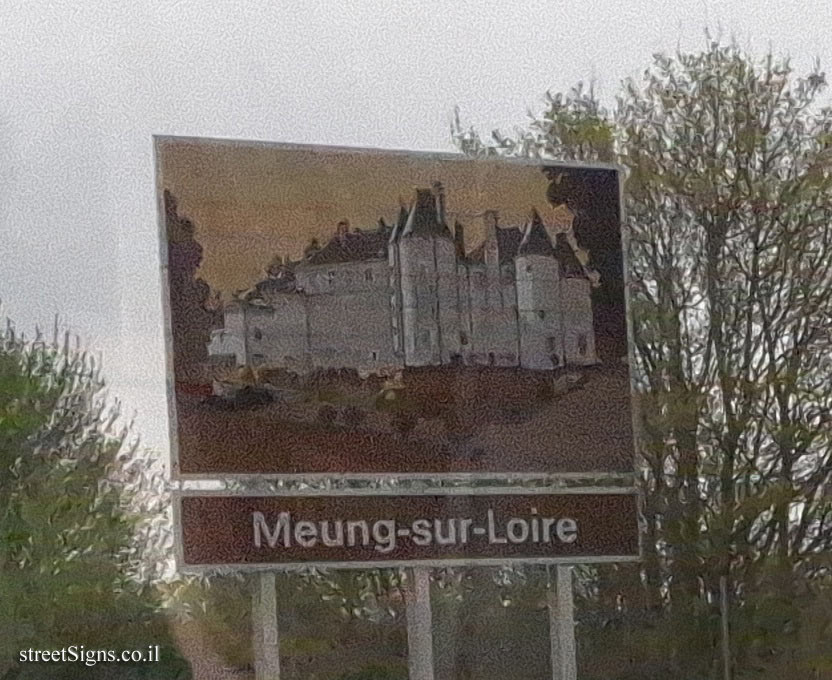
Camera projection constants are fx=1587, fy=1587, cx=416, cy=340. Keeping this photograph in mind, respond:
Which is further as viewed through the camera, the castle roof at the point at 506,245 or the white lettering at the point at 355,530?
the castle roof at the point at 506,245

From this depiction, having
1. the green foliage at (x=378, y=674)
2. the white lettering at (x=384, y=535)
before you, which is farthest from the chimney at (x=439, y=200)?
the green foliage at (x=378, y=674)

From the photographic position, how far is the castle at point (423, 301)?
438cm

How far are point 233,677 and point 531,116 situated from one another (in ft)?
6.41

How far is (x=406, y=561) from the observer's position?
14.6 ft

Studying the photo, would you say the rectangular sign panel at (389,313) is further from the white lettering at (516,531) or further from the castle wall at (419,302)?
the white lettering at (516,531)

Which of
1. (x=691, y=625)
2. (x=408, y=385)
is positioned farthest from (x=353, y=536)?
(x=691, y=625)

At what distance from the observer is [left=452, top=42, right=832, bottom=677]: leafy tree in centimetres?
489

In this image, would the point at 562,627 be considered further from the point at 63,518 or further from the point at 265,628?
the point at 63,518

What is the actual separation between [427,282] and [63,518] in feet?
4.06

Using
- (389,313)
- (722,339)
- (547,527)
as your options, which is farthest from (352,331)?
(722,339)

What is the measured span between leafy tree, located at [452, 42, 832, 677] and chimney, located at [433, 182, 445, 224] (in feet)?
0.78

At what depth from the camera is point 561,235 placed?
4.70 meters

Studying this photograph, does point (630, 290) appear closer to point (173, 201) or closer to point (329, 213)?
point (329, 213)

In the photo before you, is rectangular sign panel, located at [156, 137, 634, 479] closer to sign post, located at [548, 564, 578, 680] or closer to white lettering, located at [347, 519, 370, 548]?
white lettering, located at [347, 519, 370, 548]
